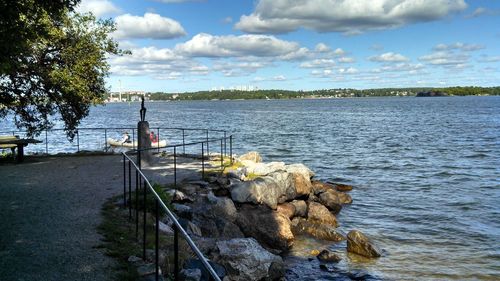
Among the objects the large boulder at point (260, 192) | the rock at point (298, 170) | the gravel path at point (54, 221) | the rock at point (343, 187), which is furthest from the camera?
the rock at point (343, 187)

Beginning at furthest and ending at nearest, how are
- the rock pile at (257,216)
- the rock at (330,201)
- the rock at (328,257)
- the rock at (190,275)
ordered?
the rock at (330,201) → the rock at (328,257) → the rock pile at (257,216) → the rock at (190,275)

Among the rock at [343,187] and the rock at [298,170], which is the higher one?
the rock at [298,170]

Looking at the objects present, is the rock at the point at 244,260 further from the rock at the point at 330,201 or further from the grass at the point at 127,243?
the rock at the point at 330,201

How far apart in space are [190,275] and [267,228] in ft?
22.5

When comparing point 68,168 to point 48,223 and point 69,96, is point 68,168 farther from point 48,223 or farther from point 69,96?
point 48,223

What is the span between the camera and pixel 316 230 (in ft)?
49.2

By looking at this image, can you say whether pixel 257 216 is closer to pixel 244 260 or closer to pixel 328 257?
pixel 328 257

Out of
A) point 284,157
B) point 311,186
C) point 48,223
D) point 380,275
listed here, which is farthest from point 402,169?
point 48,223

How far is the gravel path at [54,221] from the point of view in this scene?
23.2 ft

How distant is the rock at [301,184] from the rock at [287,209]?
4.94ft

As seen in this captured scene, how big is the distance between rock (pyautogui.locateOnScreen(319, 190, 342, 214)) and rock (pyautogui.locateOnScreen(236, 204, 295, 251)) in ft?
15.0

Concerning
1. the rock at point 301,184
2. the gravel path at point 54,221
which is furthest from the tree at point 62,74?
the rock at point 301,184

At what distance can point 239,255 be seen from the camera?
9477 mm

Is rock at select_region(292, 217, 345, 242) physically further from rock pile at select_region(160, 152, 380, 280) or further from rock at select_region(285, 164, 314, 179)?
rock at select_region(285, 164, 314, 179)
